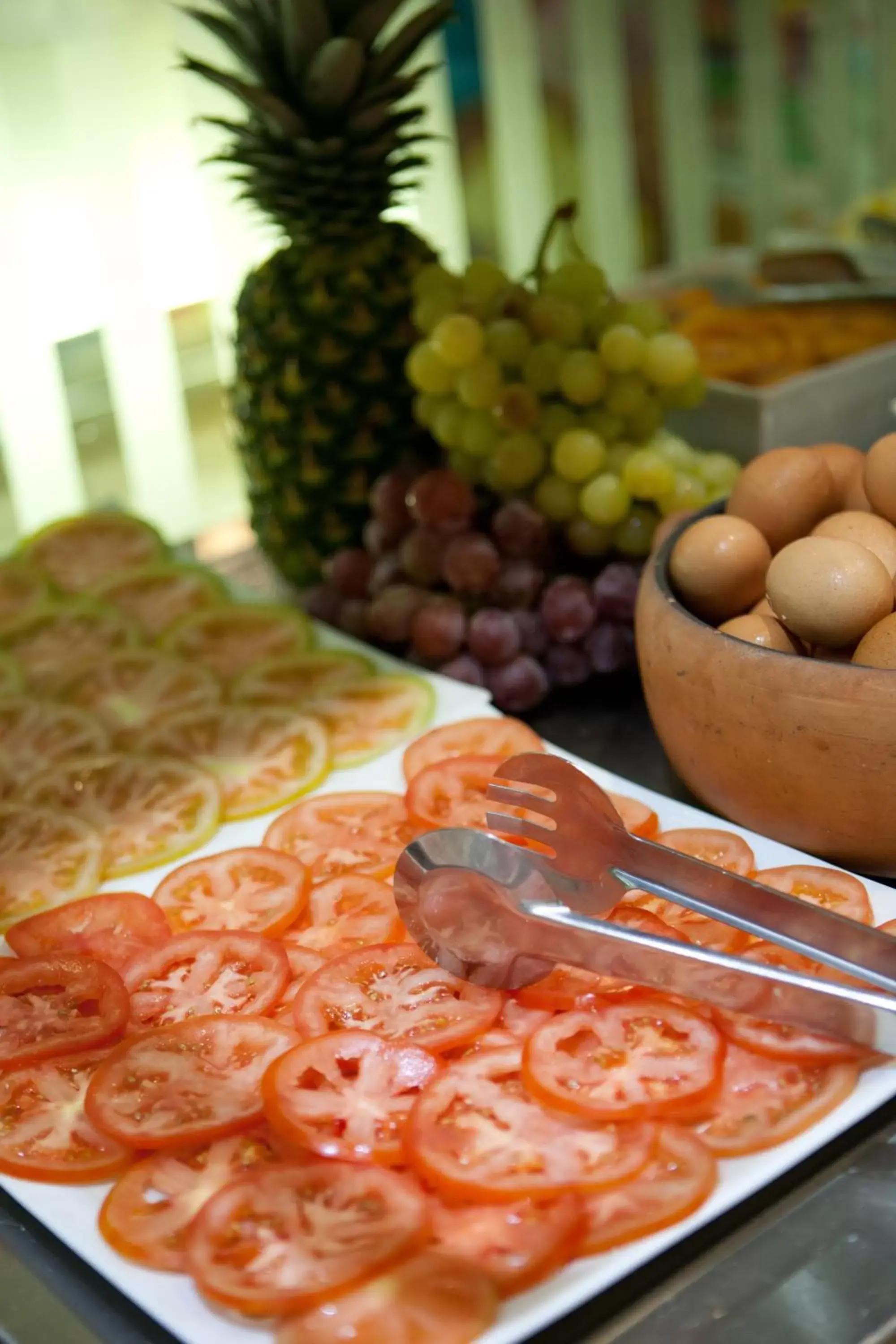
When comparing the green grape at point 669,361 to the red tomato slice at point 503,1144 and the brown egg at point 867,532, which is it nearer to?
the brown egg at point 867,532

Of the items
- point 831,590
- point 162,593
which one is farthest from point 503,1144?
point 162,593

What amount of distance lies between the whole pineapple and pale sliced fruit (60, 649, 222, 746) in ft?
0.68

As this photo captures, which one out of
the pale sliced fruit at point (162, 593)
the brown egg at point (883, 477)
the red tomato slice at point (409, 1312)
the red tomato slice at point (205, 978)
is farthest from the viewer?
the pale sliced fruit at point (162, 593)

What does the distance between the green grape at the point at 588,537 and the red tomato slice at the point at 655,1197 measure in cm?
61

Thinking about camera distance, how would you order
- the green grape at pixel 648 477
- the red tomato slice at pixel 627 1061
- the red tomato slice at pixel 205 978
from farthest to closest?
the green grape at pixel 648 477 → the red tomato slice at pixel 205 978 → the red tomato slice at pixel 627 1061

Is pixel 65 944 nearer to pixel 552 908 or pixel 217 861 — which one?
pixel 217 861

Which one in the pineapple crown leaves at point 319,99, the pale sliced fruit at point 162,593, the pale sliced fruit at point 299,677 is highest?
the pineapple crown leaves at point 319,99

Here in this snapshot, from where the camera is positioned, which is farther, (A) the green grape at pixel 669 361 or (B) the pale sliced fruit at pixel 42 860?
(A) the green grape at pixel 669 361

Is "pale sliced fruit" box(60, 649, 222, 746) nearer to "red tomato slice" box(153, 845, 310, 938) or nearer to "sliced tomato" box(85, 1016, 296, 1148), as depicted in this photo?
"red tomato slice" box(153, 845, 310, 938)

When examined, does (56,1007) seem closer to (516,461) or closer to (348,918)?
(348,918)

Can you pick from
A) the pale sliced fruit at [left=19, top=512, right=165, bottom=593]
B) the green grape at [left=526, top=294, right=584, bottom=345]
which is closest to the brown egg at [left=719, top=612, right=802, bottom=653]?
the green grape at [left=526, top=294, right=584, bottom=345]

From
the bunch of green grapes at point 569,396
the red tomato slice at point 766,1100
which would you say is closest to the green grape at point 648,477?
the bunch of green grapes at point 569,396

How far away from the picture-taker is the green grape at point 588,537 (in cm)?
118

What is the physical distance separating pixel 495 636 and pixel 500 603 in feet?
0.12
